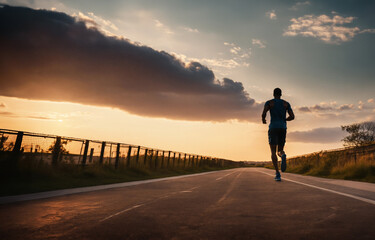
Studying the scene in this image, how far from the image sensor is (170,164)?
108 ft

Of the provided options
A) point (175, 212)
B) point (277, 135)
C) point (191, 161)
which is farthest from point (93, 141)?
point (191, 161)

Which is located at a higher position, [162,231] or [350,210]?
[350,210]

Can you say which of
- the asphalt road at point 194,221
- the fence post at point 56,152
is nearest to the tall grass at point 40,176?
the fence post at point 56,152

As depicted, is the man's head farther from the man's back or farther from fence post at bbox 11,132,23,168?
fence post at bbox 11,132,23,168

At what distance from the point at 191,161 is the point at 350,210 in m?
41.3

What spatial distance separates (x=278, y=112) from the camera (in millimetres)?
9586

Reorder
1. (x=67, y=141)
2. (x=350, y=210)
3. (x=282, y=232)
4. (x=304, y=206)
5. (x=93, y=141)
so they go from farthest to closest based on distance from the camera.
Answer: (x=93, y=141) → (x=67, y=141) → (x=304, y=206) → (x=350, y=210) → (x=282, y=232)

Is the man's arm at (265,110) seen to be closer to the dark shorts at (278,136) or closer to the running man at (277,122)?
the running man at (277,122)

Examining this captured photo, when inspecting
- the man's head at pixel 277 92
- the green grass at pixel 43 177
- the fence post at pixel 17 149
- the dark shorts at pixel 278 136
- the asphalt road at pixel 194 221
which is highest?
the man's head at pixel 277 92

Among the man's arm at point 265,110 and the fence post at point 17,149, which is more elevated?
the man's arm at point 265,110

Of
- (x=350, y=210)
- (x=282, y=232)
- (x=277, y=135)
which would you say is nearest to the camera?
(x=282, y=232)

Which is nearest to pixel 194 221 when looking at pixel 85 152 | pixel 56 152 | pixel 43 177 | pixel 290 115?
Result: pixel 290 115

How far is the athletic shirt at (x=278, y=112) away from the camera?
955 cm

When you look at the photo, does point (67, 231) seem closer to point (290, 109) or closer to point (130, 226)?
point (130, 226)
